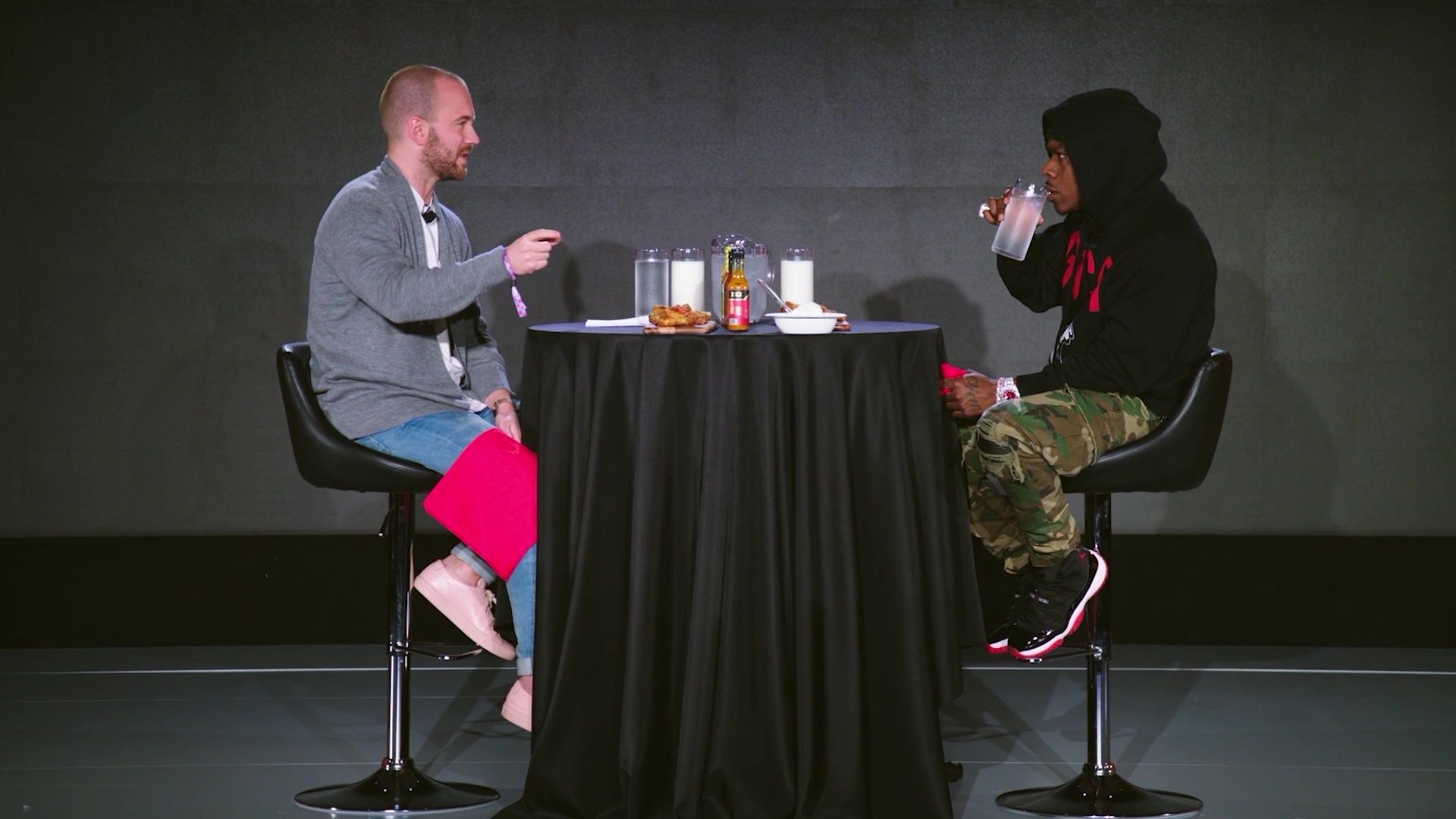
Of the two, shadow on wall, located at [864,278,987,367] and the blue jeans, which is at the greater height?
shadow on wall, located at [864,278,987,367]

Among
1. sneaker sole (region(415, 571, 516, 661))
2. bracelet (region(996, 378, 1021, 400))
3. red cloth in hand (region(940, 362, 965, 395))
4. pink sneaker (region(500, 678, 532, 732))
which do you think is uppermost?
red cloth in hand (region(940, 362, 965, 395))

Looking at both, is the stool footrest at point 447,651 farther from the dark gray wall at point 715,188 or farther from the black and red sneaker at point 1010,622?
the dark gray wall at point 715,188

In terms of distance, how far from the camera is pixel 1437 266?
4695 millimetres

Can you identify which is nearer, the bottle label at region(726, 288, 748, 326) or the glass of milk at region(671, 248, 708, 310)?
the bottle label at region(726, 288, 748, 326)

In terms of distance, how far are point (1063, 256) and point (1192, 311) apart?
0.49 metres

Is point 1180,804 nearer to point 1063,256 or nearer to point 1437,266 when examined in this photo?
point 1063,256

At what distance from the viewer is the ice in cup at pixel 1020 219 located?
3.25 m

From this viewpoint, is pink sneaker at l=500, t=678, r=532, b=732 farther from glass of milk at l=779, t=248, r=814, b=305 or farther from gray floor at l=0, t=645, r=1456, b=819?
glass of milk at l=779, t=248, r=814, b=305

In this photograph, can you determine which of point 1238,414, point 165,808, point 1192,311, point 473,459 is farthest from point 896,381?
point 1238,414

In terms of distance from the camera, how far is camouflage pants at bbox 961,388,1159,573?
9.75 feet

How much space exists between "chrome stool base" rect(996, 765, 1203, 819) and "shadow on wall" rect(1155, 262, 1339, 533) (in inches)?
68.7

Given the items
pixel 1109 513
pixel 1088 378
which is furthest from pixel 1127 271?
pixel 1109 513

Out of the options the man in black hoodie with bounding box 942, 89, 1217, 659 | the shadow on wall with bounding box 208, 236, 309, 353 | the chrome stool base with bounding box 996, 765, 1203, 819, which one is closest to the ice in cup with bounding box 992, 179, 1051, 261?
the man in black hoodie with bounding box 942, 89, 1217, 659

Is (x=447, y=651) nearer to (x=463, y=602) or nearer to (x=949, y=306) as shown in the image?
(x=463, y=602)
